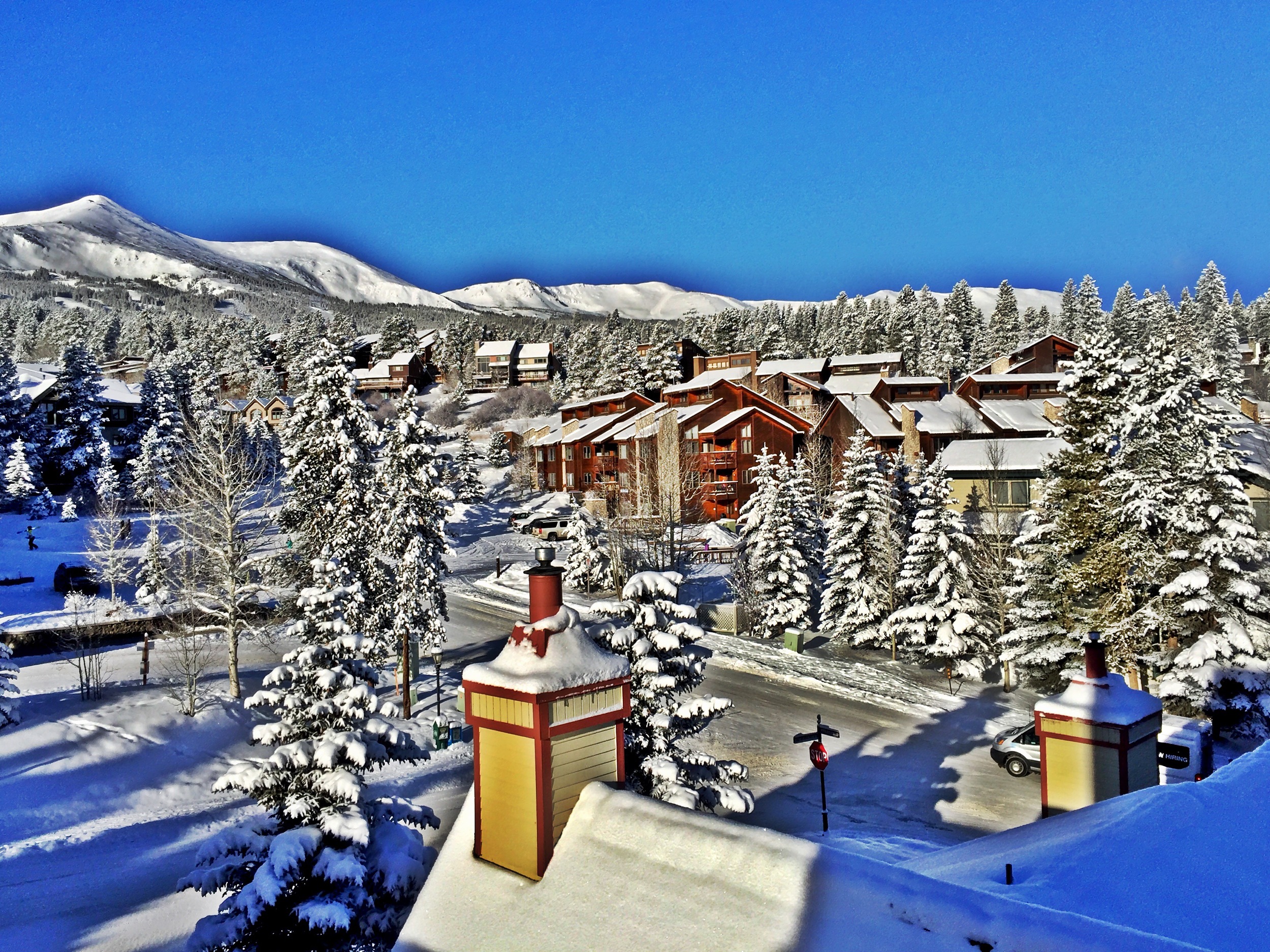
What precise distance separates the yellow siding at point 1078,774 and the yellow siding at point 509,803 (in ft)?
21.4

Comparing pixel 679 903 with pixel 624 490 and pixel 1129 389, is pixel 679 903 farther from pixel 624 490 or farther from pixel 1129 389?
pixel 624 490

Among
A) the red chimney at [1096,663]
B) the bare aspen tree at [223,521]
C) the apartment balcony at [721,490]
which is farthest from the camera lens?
the apartment balcony at [721,490]

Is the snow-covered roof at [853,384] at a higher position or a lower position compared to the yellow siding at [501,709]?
higher

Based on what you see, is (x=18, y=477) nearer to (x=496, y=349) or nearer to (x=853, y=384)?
(x=853, y=384)

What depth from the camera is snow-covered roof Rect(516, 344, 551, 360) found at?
133 metres

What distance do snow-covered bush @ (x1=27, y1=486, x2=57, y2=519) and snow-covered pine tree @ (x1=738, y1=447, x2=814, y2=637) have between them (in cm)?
4695

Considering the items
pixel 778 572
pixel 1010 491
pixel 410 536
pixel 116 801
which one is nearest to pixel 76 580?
pixel 410 536

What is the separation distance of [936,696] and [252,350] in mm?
113895

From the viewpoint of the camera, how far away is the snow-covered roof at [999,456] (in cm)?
4784

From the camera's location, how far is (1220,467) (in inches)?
997

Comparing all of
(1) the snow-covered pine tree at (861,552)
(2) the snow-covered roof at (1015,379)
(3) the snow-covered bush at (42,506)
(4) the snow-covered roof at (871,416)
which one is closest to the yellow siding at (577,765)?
(1) the snow-covered pine tree at (861,552)

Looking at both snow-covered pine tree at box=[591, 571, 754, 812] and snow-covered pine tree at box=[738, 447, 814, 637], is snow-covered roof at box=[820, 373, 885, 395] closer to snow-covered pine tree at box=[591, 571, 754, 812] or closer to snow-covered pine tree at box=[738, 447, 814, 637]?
snow-covered pine tree at box=[738, 447, 814, 637]

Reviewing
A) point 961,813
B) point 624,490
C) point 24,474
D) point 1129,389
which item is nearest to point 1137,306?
point 624,490

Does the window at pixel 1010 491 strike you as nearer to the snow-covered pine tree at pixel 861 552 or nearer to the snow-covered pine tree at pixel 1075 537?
the snow-covered pine tree at pixel 861 552
